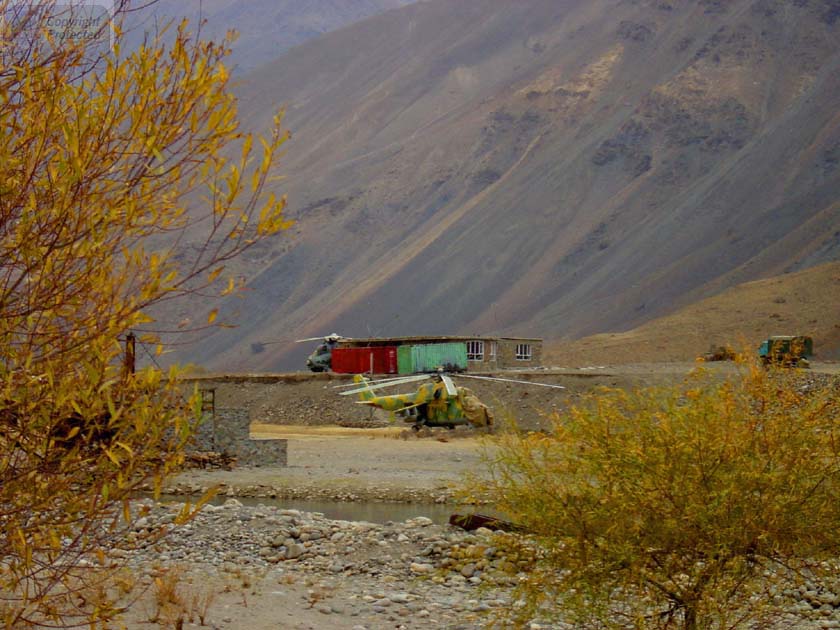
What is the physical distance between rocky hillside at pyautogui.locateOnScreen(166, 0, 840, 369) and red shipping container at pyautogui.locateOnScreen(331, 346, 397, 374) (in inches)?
1224

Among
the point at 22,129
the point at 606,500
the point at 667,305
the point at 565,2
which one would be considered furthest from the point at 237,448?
the point at 565,2

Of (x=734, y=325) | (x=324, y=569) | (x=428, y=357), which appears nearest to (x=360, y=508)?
(x=324, y=569)

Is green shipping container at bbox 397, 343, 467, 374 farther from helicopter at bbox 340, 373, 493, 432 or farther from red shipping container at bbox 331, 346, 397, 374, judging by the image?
helicopter at bbox 340, 373, 493, 432

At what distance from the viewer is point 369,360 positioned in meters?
50.0

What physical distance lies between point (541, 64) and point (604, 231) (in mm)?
42403

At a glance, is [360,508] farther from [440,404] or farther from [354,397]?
[354,397]

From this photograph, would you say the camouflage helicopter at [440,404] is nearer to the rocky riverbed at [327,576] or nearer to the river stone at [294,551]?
the rocky riverbed at [327,576]

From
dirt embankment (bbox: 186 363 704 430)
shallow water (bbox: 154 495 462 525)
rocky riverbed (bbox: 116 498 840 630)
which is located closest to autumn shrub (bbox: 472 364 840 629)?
rocky riverbed (bbox: 116 498 840 630)

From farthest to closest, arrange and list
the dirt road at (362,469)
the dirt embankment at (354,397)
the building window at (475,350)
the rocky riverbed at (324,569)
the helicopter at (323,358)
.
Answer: the helicopter at (323,358)
the building window at (475,350)
the dirt embankment at (354,397)
the dirt road at (362,469)
the rocky riverbed at (324,569)

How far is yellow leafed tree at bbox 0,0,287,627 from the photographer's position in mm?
5605

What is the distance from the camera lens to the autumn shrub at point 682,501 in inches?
348

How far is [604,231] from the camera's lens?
9188 centimetres

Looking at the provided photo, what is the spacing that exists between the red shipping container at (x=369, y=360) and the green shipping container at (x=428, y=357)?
0.55 meters

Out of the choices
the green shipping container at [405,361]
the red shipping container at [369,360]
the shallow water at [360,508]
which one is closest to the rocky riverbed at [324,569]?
the shallow water at [360,508]
